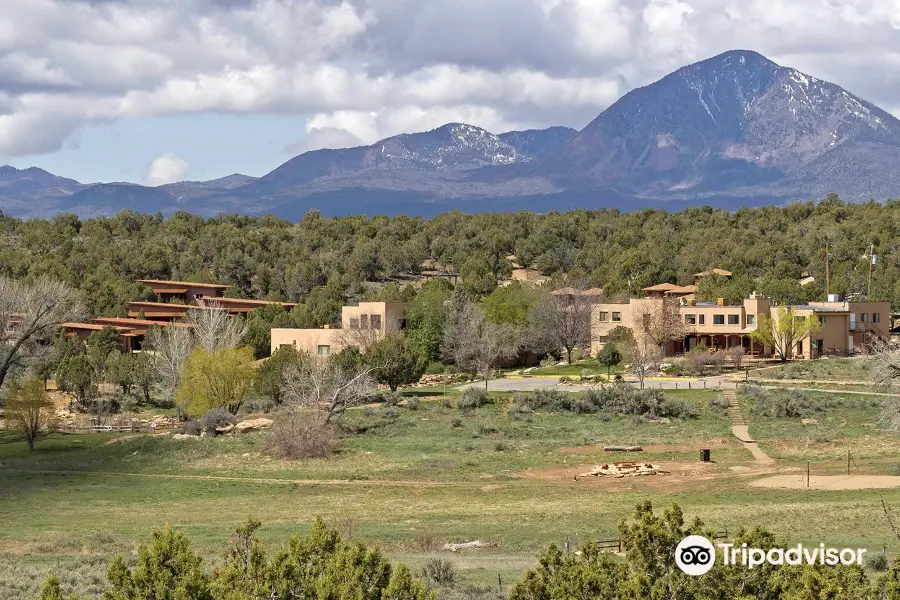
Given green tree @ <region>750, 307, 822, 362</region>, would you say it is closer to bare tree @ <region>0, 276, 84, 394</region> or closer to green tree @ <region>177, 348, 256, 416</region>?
green tree @ <region>177, 348, 256, 416</region>

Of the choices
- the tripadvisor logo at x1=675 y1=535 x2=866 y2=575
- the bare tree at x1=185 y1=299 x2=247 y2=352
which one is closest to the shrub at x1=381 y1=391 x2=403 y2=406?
the bare tree at x1=185 y1=299 x2=247 y2=352

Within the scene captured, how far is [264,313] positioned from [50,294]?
34764 mm

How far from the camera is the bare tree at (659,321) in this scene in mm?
77375

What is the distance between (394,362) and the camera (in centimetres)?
6625

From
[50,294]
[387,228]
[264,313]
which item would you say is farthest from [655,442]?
[387,228]

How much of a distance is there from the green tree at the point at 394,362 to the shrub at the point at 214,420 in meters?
11.2

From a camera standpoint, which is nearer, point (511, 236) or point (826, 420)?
point (826, 420)

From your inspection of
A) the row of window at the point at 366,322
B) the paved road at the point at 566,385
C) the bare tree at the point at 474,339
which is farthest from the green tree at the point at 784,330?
the row of window at the point at 366,322

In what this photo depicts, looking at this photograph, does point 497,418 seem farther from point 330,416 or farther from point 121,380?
point 121,380

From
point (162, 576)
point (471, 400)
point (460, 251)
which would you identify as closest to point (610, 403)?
point (471, 400)

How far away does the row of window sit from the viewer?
77869mm

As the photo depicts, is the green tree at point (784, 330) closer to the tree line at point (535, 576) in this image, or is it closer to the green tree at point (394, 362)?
the green tree at point (394, 362)

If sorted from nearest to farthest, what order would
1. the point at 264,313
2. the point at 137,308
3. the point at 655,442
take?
the point at 655,442, the point at 264,313, the point at 137,308

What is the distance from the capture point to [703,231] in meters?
120
